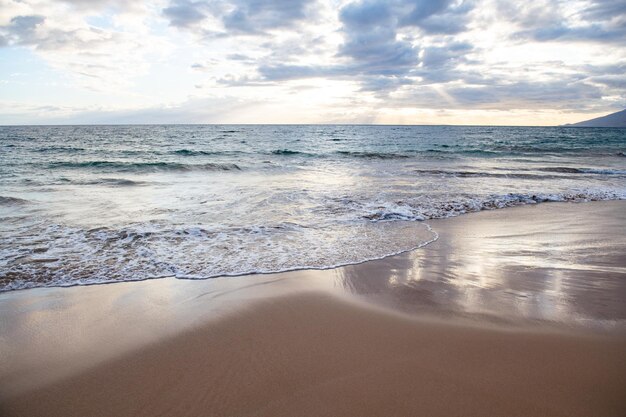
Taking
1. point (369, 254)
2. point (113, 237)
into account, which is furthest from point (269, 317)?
point (113, 237)

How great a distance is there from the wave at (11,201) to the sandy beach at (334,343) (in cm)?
694

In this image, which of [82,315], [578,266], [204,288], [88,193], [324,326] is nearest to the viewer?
[324,326]

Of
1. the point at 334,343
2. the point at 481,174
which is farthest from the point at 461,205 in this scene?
the point at 481,174

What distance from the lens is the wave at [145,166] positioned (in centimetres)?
1973

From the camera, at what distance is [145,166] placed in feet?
67.6

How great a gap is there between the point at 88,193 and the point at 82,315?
9.49 meters

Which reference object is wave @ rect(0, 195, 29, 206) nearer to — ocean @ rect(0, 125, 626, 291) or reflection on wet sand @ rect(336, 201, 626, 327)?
ocean @ rect(0, 125, 626, 291)

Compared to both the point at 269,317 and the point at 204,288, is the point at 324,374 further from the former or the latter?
the point at 204,288

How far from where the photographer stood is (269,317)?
12.4ft

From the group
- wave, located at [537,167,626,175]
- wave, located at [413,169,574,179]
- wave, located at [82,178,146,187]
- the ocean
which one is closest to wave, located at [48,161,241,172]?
the ocean

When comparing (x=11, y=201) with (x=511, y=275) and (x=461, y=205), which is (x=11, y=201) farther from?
(x=461, y=205)

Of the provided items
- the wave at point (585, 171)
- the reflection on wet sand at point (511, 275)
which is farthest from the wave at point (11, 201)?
the wave at point (585, 171)

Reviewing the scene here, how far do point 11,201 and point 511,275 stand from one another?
12329 mm

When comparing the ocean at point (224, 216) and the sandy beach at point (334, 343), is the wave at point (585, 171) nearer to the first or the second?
the ocean at point (224, 216)
